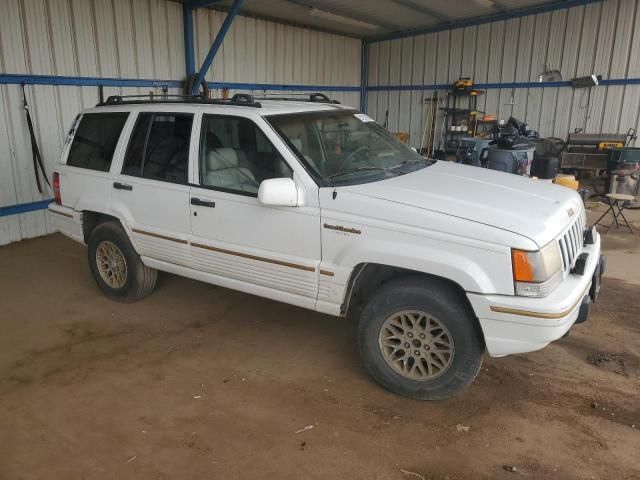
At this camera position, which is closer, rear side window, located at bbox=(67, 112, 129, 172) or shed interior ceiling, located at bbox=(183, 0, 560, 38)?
rear side window, located at bbox=(67, 112, 129, 172)

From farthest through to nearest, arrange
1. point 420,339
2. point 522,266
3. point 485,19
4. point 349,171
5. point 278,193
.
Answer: point 485,19, point 349,171, point 278,193, point 420,339, point 522,266

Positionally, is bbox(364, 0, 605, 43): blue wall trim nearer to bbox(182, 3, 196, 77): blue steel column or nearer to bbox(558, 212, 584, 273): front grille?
bbox(182, 3, 196, 77): blue steel column

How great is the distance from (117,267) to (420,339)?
10.5 feet

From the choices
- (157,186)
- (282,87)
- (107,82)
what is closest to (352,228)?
(157,186)

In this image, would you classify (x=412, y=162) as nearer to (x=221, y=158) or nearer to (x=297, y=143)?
(x=297, y=143)

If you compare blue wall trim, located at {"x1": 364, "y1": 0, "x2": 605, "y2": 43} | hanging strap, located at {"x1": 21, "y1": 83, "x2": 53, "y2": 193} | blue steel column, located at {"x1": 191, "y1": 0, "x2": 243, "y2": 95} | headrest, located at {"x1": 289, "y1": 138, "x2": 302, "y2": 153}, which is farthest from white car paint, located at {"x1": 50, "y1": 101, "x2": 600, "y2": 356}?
blue wall trim, located at {"x1": 364, "y1": 0, "x2": 605, "y2": 43}

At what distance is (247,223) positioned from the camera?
→ 12.5ft

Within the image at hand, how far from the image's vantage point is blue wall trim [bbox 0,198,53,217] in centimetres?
740

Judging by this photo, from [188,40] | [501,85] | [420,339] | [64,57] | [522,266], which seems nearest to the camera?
[522,266]

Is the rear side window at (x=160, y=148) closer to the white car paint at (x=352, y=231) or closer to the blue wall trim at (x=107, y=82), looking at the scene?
the white car paint at (x=352, y=231)

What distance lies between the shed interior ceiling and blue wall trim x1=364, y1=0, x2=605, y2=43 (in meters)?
0.10

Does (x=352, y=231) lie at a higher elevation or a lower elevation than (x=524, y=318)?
higher

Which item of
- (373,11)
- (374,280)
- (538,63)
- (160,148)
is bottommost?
(374,280)

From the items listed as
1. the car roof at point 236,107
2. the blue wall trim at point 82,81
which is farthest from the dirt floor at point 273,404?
the blue wall trim at point 82,81
